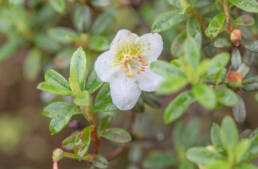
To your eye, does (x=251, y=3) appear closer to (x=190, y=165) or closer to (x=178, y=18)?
(x=178, y=18)

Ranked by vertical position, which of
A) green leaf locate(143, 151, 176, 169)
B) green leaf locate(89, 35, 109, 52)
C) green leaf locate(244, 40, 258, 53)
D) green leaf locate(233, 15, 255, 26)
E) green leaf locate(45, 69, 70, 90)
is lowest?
green leaf locate(143, 151, 176, 169)

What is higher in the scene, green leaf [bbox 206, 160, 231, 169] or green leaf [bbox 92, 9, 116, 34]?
green leaf [bbox 92, 9, 116, 34]

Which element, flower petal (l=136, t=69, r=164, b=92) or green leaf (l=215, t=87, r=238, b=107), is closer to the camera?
green leaf (l=215, t=87, r=238, b=107)

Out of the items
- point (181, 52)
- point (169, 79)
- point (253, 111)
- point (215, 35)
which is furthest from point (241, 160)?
point (253, 111)

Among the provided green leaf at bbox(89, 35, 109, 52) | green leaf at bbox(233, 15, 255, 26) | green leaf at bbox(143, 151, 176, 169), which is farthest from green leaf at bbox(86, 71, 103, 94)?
green leaf at bbox(143, 151, 176, 169)

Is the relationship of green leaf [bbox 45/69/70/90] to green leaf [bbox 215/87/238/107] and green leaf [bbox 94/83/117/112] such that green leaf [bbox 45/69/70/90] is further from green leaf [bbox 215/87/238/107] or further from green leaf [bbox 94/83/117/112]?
green leaf [bbox 215/87/238/107]

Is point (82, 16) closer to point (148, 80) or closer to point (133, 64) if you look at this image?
point (133, 64)

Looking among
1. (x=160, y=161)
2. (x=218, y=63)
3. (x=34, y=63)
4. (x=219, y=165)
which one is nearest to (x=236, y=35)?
(x=218, y=63)
